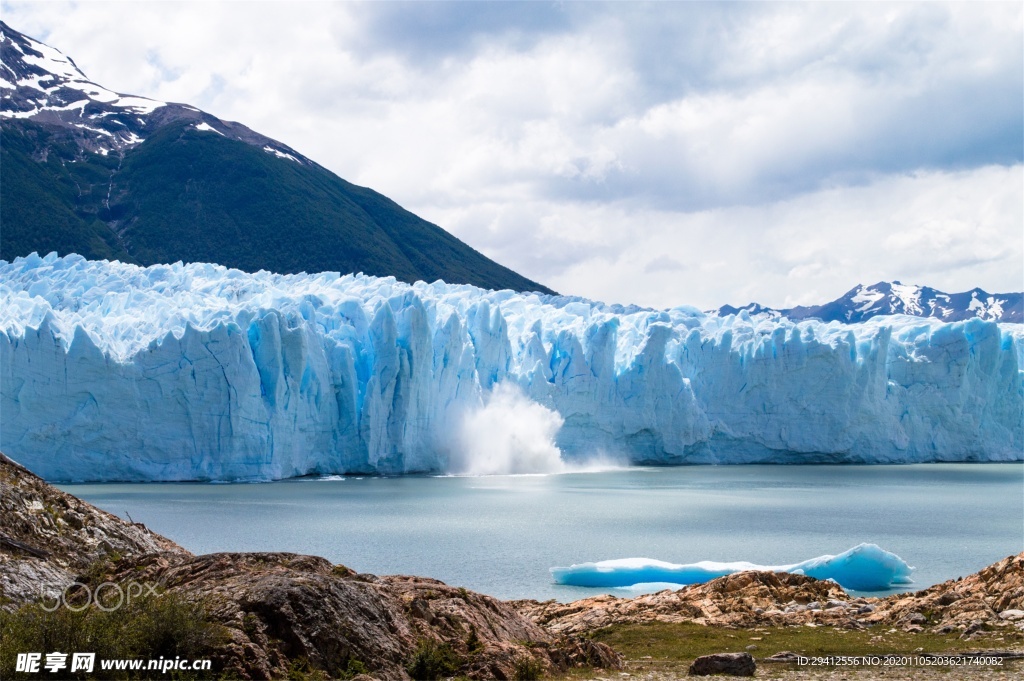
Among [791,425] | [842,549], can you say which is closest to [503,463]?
[791,425]

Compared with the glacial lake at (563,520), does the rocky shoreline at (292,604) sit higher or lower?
higher

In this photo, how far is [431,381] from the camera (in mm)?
30844

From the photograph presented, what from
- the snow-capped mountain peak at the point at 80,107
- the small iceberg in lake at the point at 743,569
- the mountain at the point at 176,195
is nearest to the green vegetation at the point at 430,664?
the small iceberg in lake at the point at 743,569

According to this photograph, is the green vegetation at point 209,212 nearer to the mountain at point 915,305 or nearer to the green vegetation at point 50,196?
the green vegetation at point 50,196

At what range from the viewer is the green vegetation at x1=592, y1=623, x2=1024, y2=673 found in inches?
265

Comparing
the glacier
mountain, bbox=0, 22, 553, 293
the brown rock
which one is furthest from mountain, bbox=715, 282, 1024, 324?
the brown rock

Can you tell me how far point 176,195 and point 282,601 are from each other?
76983 millimetres

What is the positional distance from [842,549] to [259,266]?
6073 centimetres

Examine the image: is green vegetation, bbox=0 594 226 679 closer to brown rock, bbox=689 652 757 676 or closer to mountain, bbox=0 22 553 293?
brown rock, bbox=689 652 757 676

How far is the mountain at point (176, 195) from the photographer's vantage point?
227 feet

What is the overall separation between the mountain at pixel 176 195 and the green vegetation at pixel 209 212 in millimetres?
102

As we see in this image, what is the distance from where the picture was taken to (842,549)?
17.0 metres

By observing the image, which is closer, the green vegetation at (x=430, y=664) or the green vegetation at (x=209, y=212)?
the green vegetation at (x=430, y=664)

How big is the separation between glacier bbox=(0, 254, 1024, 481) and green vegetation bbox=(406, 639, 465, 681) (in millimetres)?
21922
